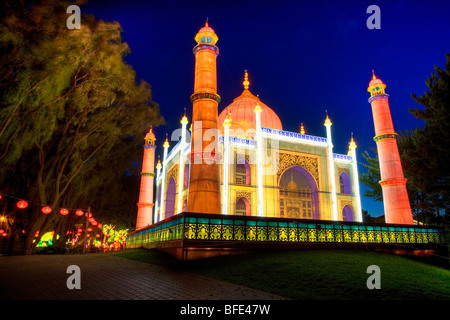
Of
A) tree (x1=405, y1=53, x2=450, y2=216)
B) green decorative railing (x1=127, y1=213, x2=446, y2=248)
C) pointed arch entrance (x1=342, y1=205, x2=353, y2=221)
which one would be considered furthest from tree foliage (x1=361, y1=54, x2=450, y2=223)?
pointed arch entrance (x1=342, y1=205, x2=353, y2=221)

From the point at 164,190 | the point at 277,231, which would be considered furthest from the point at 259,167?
the point at 277,231

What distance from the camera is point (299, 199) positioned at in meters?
27.8

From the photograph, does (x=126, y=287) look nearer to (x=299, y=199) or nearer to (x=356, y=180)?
(x=299, y=199)

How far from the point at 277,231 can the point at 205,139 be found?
15.5 feet

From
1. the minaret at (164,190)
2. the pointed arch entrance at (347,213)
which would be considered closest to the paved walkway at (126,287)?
the minaret at (164,190)

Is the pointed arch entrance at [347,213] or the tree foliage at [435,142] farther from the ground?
the tree foliage at [435,142]

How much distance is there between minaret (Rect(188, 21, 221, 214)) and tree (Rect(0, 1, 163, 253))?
13.3 ft

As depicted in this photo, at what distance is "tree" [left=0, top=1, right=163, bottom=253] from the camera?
11453mm

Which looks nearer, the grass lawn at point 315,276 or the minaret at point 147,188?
the grass lawn at point 315,276

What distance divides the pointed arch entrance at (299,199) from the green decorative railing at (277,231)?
11893mm

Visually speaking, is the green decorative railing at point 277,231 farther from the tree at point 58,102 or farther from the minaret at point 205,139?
the tree at point 58,102

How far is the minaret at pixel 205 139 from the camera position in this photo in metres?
13.1

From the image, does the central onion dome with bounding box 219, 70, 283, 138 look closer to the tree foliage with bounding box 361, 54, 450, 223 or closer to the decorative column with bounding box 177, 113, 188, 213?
the decorative column with bounding box 177, 113, 188, 213
